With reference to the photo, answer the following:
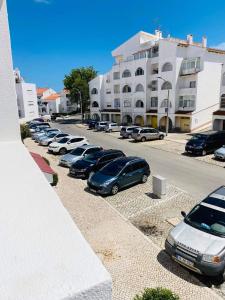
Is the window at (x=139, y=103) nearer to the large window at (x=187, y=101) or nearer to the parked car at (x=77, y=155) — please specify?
the large window at (x=187, y=101)

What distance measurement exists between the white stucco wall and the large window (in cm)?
3487

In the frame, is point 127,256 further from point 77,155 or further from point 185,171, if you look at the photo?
A: point 77,155

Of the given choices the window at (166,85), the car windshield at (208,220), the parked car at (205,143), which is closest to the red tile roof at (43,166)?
the car windshield at (208,220)

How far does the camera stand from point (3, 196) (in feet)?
13.9

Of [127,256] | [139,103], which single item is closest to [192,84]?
[139,103]

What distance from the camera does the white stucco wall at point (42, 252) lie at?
2.16 metres

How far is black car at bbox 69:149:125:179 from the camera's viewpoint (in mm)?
16594

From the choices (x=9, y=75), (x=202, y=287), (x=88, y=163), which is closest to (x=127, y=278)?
(x=202, y=287)

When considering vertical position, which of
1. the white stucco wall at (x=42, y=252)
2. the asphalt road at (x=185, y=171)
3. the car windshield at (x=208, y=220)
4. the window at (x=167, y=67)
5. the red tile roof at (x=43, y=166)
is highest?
the window at (x=167, y=67)

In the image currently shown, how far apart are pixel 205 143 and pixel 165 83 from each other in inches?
776

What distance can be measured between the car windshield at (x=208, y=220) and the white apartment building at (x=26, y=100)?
5338cm

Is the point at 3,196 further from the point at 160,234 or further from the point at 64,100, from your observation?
the point at 64,100

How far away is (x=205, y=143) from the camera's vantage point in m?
22.8

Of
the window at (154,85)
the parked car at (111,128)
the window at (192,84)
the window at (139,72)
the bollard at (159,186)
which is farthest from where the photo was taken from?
the window at (139,72)
